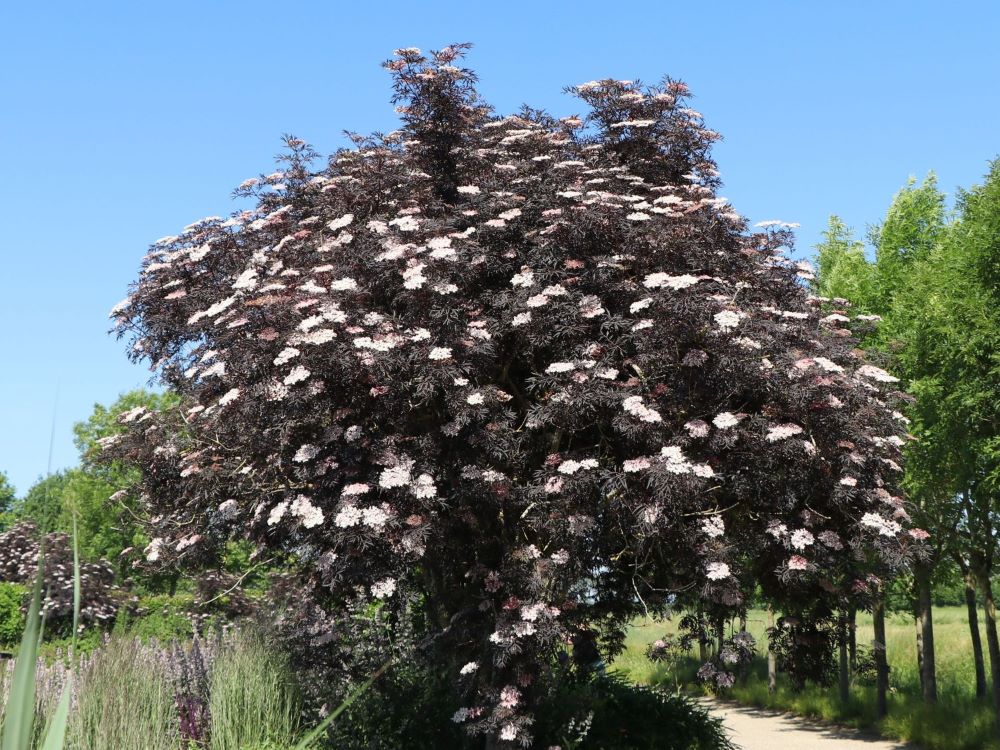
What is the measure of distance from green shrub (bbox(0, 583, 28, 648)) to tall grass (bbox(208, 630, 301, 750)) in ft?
39.9

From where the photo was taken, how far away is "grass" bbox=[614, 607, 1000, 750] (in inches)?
527

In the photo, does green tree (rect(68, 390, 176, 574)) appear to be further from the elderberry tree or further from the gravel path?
the elderberry tree

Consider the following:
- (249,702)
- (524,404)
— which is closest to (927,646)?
(524,404)

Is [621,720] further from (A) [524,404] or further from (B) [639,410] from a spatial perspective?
(B) [639,410]

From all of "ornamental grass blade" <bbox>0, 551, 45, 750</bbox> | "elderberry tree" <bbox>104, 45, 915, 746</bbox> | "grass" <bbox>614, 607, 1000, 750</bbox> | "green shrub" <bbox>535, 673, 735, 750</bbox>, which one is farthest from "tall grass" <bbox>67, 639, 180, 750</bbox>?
"ornamental grass blade" <bbox>0, 551, 45, 750</bbox>

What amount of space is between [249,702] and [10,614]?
1363 cm

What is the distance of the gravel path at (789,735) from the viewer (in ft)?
46.0

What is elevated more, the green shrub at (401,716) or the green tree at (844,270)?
the green tree at (844,270)

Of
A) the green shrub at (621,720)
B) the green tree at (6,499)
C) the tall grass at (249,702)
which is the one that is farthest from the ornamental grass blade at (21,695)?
the green tree at (6,499)

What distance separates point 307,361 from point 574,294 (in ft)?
7.18

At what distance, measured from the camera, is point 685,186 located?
8.73 meters

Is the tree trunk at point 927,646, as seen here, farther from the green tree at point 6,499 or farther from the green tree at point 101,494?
the green tree at point 6,499

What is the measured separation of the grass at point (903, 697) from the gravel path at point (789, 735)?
32cm

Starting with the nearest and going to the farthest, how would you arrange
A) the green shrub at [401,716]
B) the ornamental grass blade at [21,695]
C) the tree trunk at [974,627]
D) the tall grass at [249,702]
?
the ornamental grass blade at [21,695]
the tall grass at [249,702]
the green shrub at [401,716]
the tree trunk at [974,627]
